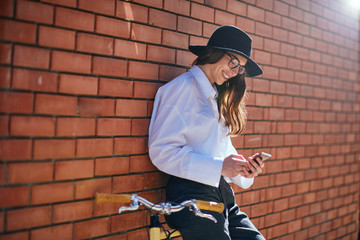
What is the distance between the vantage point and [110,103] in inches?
83.3

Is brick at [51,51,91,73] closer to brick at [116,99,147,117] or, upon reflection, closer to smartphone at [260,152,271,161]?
brick at [116,99,147,117]

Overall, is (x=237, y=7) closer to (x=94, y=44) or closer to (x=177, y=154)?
(x=94, y=44)

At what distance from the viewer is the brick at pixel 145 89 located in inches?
88.5

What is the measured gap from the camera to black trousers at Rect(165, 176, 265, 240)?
204 cm

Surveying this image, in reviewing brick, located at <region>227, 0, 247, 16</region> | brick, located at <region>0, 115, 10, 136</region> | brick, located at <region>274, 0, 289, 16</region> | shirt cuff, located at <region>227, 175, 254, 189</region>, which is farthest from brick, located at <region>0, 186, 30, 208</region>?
brick, located at <region>274, 0, 289, 16</region>

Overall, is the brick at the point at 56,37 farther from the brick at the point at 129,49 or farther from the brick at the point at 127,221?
the brick at the point at 127,221

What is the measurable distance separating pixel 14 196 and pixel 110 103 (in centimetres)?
72

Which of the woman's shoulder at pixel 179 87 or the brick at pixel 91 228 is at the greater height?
the woman's shoulder at pixel 179 87

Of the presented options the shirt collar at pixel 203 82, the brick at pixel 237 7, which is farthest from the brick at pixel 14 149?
the brick at pixel 237 7

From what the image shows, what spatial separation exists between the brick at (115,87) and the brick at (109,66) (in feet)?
0.14

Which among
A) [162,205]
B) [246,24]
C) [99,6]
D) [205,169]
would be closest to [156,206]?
[162,205]

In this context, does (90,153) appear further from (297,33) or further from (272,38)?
(297,33)

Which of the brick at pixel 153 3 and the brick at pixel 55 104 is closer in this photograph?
the brick at pixel 55 104

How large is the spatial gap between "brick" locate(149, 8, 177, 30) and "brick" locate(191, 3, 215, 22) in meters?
0.22
